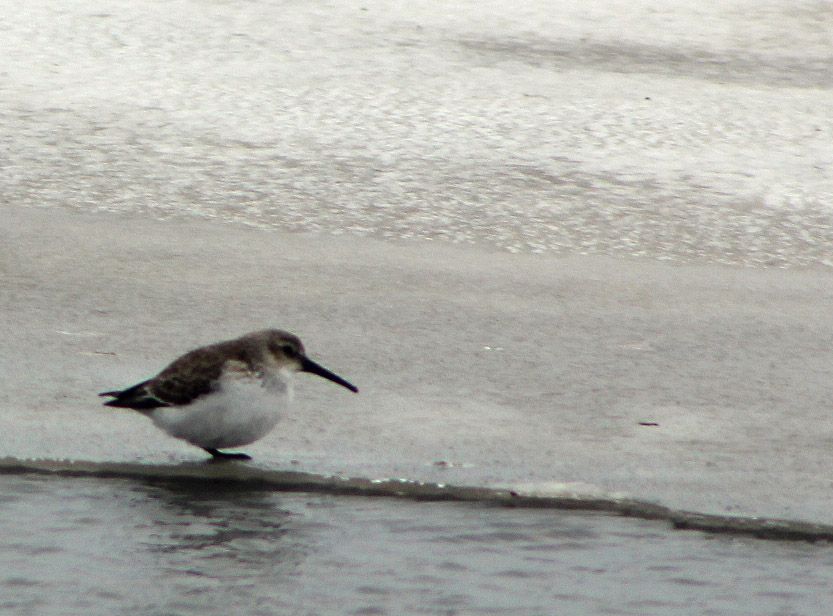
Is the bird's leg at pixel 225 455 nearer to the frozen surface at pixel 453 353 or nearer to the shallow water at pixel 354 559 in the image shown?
the frozen surface at pixel 453 353

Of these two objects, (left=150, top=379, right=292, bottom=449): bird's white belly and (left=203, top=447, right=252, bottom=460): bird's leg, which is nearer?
(left=150, top=379, right=292, bottom=449): bird's white belly

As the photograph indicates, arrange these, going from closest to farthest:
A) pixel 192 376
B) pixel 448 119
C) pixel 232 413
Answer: pixel 232 413 < pixel 192 376 < pixel 448 119

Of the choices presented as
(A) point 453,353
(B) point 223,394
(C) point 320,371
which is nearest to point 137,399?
(B) point 223,394

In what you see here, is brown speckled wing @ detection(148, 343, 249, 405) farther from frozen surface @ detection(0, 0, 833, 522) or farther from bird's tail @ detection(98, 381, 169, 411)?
frozen surface @ detection(0, 0, 833, 522)

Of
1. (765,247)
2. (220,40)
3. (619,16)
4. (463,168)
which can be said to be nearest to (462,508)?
(765,247)

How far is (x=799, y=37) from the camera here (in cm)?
1406

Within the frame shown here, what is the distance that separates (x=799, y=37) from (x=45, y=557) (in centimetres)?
1072

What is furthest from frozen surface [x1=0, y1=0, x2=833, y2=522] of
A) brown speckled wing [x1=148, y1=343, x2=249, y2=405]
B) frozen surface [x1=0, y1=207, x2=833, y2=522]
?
brown speckled wing [x1=148, y1=343, x2=249, y2=405]

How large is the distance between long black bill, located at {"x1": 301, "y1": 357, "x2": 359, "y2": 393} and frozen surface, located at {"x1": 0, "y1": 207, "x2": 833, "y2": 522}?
0.15 metres

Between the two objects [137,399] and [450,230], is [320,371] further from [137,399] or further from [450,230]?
[450,230]

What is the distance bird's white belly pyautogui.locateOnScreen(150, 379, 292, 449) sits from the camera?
5.61 m

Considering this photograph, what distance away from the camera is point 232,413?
562 centimetres

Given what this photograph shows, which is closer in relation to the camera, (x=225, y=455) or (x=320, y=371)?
(x=225, y=455)

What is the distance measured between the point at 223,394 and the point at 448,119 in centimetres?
607
